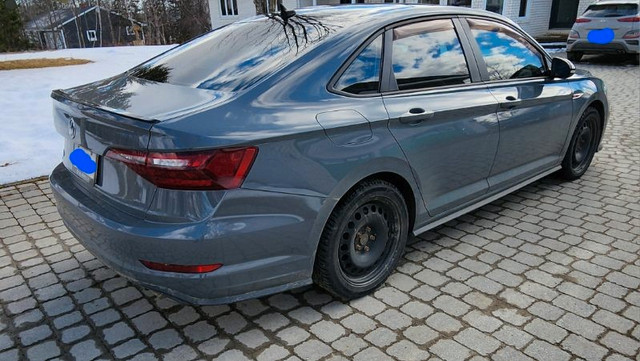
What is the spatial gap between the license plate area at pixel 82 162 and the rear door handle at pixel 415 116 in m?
1.71

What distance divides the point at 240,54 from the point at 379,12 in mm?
947

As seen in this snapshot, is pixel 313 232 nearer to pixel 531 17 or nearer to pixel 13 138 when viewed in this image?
pixel 13 138

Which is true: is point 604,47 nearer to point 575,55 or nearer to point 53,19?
point 575,55

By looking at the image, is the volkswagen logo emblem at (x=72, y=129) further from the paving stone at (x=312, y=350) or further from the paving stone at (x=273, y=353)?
the paving stone at (x=312, y=350)

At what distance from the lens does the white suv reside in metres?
12.9

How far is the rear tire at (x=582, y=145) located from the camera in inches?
187

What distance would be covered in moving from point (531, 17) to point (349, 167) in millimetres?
21728

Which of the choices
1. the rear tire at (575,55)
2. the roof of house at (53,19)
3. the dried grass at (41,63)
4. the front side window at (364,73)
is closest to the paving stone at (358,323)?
the front side window at (364,73)

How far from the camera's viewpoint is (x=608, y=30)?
13.4 meters

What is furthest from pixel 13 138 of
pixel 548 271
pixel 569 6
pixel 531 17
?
pixel 569 6

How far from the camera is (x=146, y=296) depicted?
3035 mm

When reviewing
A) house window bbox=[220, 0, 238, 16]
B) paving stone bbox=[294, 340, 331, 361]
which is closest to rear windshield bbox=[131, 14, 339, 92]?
paving stone bbox=[294, 340, 331, 361]

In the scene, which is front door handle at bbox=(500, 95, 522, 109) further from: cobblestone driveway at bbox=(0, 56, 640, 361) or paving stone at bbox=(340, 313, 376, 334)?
paving stone at bbox=(340, 313, 376, 334)

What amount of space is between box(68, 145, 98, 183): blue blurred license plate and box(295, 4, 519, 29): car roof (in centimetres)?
161
